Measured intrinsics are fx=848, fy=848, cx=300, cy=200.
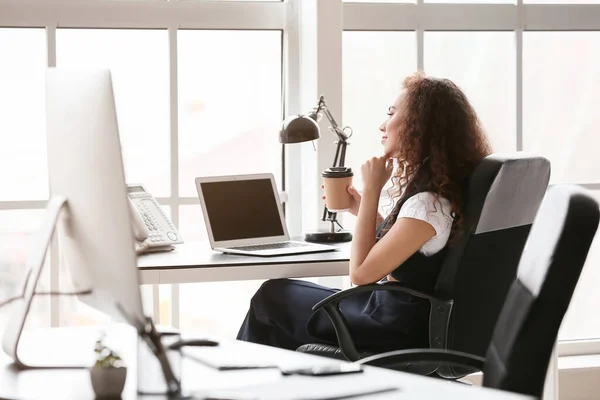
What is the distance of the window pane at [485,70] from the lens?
3.46m

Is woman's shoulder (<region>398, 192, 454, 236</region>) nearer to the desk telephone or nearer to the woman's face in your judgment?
the woman's face

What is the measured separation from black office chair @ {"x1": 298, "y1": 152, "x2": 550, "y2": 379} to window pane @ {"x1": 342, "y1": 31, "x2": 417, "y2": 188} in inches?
46.6

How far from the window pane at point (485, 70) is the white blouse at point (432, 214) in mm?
1228

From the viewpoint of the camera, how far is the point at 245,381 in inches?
49.7

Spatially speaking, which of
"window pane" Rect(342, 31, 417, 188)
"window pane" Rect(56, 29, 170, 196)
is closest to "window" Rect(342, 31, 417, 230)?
"window pane" Rect(342, 31, 417, 188)

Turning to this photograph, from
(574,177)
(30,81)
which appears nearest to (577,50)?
(574,177)

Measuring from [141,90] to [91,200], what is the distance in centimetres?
223

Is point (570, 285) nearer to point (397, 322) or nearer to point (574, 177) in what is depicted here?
point (397, 322)

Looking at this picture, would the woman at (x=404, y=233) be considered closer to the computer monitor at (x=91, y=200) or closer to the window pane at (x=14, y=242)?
the window pane at (x=14, y=242)

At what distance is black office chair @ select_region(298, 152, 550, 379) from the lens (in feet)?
7.31

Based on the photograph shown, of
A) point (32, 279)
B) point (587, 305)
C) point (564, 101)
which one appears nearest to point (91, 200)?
point (32, 279)

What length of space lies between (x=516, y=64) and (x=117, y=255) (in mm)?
2757

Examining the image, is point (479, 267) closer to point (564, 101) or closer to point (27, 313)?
point (27, 313)

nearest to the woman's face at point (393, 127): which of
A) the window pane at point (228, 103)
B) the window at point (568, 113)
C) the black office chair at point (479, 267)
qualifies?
the black office chair at point (479, 267)
